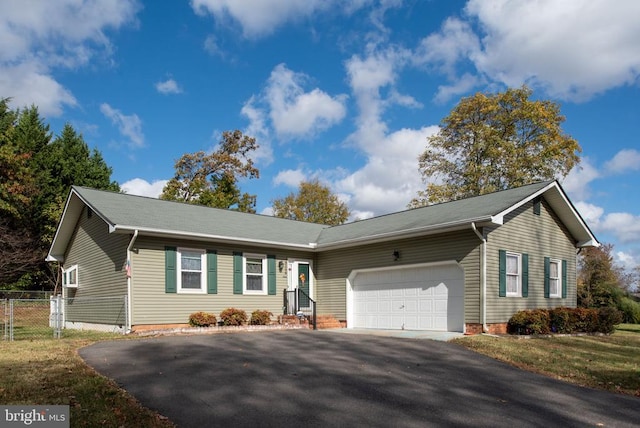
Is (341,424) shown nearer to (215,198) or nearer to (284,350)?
(284,350)

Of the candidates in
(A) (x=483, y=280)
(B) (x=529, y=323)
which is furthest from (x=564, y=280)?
(A) (x=483, y=280)

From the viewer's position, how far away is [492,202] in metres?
16.0

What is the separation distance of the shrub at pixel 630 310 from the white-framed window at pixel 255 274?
18.1m

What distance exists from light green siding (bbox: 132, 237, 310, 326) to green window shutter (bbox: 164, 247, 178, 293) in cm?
9

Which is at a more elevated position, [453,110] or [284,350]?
[453,110]

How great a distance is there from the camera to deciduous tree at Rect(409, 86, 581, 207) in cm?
3005

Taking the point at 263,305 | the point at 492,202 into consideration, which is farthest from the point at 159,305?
the point at 492,202

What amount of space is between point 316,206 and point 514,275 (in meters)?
32.4

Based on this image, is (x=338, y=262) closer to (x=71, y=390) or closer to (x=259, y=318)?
(x=259, y=318)

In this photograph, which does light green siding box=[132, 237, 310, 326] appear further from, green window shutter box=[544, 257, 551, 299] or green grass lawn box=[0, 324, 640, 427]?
green window shutter box=[544, 257, 551, 299]

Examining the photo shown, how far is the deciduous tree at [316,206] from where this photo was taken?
4719cm

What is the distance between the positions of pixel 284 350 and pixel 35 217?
24.8 m

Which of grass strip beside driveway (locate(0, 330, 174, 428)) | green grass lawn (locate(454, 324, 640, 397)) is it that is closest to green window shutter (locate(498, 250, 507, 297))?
green grass lawn (locate(454, 324, 640, 397))

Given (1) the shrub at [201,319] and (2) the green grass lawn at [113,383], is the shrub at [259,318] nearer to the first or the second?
(1) the shrub at [201,319]
